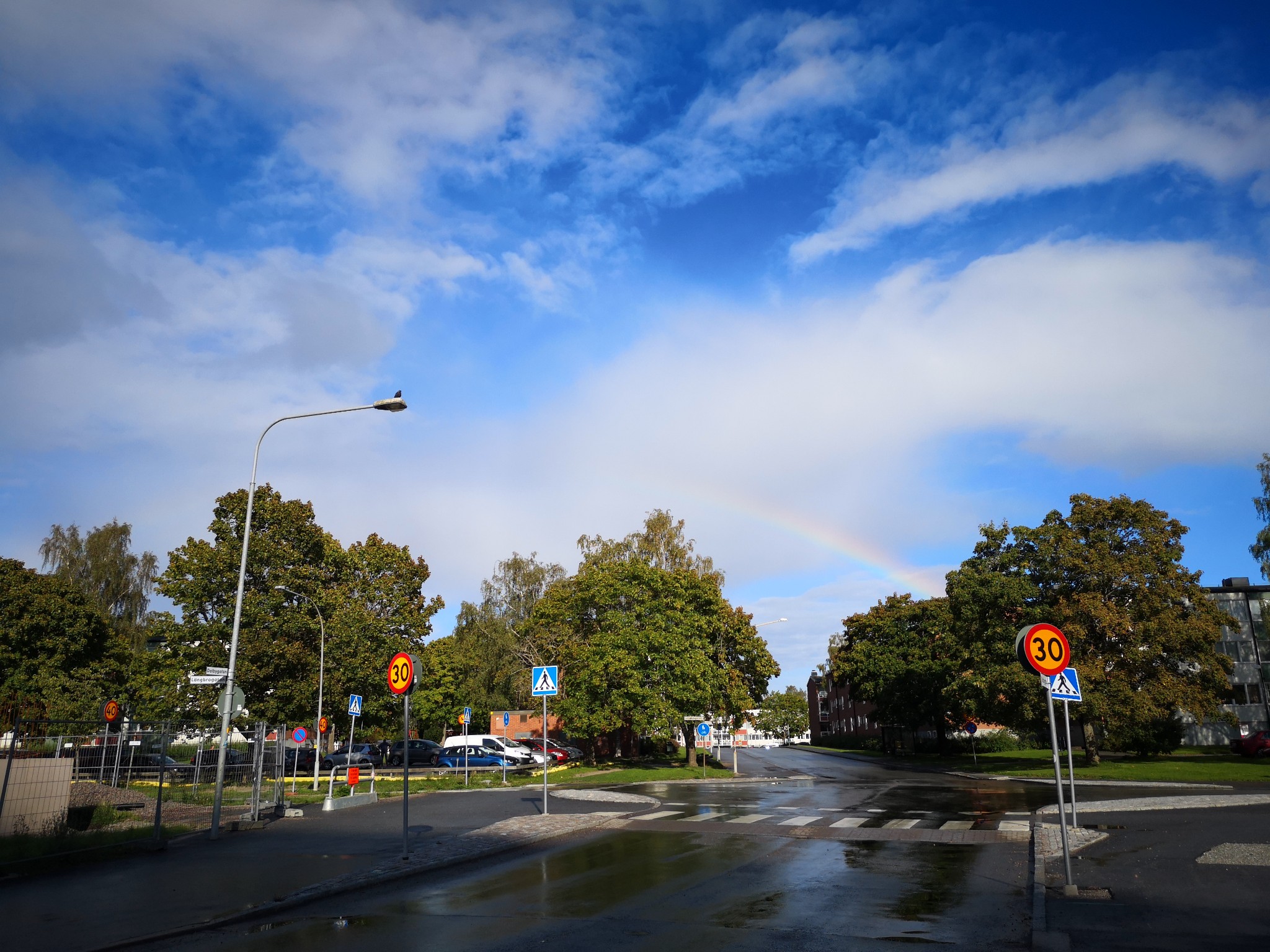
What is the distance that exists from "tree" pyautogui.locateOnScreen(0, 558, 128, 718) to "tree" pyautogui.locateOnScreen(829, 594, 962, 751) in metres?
45.2

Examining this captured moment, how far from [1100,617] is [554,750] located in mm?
30765

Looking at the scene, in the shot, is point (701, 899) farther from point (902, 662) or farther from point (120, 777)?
point (902, 662)

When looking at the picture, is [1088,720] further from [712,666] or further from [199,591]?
[199,591]

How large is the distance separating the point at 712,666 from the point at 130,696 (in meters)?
31.6

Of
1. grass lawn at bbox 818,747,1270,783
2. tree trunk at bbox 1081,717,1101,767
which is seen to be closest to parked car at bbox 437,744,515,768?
grass lawn at bbox 818,747,1270,783

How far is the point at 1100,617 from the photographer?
34.0 metres

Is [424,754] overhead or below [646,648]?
below

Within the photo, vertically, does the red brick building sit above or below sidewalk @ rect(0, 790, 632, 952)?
below

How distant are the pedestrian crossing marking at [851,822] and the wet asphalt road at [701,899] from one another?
0.61 feet

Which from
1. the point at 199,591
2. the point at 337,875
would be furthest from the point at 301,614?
the point at 337,875

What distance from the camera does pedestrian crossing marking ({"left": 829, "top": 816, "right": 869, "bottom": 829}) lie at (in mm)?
16484

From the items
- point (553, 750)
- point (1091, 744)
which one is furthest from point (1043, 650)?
point (553, 750)

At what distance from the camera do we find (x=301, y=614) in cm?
4166

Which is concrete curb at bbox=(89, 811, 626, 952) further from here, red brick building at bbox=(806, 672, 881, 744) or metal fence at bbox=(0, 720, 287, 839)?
red brick building at bbox=(806, 672, 881, 744)
